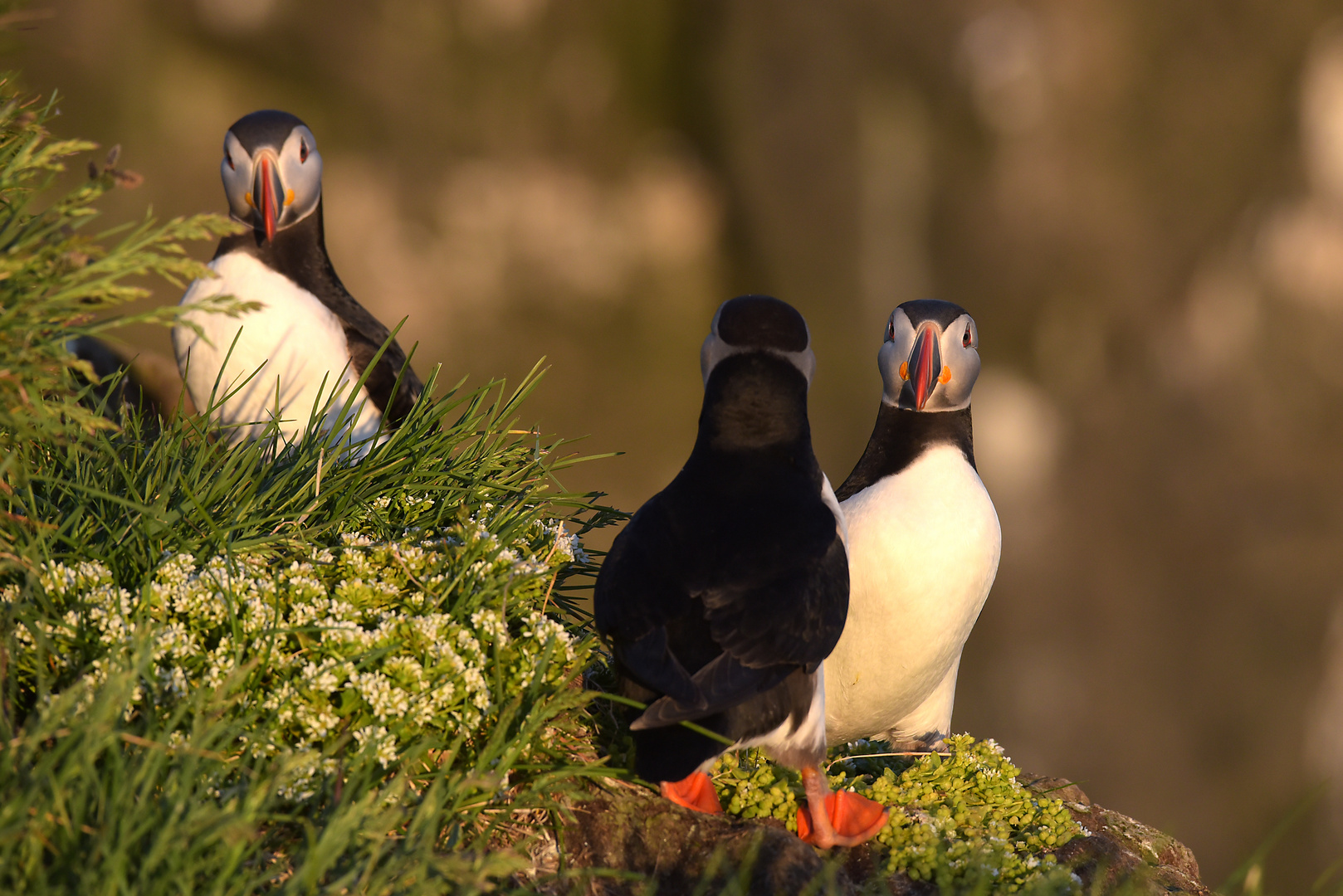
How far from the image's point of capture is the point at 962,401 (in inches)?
160

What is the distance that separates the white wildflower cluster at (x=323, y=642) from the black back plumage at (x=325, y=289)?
1830 millimetres

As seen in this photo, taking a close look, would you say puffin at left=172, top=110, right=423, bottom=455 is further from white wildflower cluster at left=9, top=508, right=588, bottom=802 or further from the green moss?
the green moss

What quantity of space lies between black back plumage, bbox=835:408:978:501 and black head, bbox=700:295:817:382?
955mm

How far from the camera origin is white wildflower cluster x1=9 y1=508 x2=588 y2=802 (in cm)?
260

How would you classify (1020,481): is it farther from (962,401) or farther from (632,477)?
(962,401)

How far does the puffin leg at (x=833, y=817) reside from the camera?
3033mm

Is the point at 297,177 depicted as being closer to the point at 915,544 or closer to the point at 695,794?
the point at 915,544

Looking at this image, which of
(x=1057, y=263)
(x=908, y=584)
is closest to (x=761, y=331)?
(x=908, y=584)

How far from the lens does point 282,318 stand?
4.68m

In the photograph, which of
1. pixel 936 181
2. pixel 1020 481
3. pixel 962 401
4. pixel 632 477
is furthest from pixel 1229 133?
pixel 962 401

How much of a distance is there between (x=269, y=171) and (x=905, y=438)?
3045 mm

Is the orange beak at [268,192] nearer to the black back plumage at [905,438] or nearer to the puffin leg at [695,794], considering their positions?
the black back plumage at [905,438]

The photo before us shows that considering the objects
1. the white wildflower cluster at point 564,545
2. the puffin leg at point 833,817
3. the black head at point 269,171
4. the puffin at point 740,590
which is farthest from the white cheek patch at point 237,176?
the puffin leg at point 833,817

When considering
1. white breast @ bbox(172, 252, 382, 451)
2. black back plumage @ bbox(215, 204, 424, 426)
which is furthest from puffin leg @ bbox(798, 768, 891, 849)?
black back plumage @ bbox(215, 204, 424, 426)
